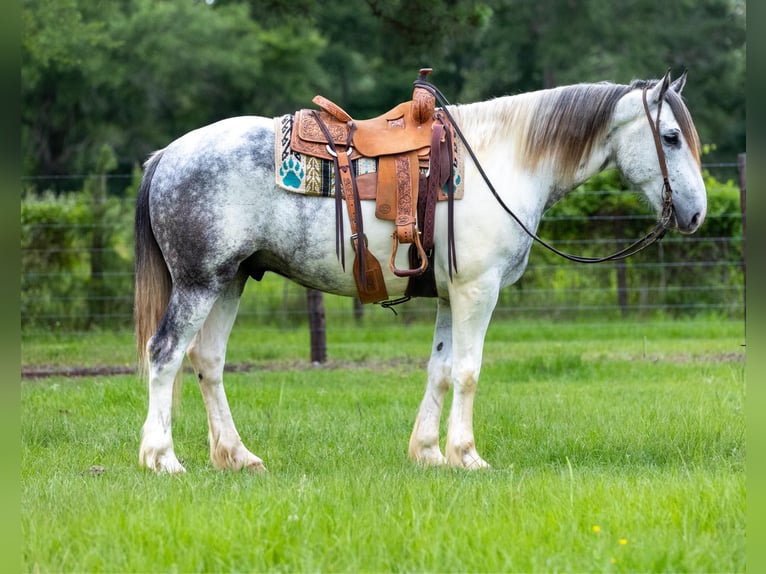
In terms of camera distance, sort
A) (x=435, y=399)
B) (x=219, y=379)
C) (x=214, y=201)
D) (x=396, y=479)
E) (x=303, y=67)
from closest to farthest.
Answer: (x=396, y=479) → (x=214, y=201) → (x=219, y=379) → (x=435, y=399) → (x=303, y=67)

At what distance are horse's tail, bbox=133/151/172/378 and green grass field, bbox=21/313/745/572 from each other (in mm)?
805

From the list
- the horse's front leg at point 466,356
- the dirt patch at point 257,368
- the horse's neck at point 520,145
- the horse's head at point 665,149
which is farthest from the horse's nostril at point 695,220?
the dirt patch at point 257,368

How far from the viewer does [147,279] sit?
17.8 feet

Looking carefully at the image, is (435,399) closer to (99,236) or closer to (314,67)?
(99,236)

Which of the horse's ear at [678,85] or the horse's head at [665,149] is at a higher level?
the horse's ear at [678,85]

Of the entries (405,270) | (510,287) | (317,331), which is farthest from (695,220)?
(510,287)

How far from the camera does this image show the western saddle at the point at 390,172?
17.0ft

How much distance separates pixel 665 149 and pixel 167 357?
9.95 ft


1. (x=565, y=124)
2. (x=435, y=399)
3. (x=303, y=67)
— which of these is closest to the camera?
(x=565, y=124)

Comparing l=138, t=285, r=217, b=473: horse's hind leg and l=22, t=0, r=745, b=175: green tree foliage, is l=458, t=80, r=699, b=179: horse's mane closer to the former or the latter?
l=138, t=285, r=217, b=473: horse's hind leg

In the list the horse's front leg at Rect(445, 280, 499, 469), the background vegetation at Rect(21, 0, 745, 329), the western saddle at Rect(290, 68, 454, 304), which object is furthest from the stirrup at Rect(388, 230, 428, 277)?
the background vegetation at Rect(21, 0, 745, 329)

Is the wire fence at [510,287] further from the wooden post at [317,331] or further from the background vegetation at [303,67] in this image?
the background vegetation at [303,67]

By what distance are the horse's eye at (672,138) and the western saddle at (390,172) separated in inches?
47.7

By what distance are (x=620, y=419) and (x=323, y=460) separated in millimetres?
2323
